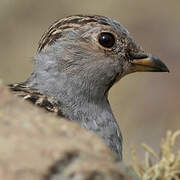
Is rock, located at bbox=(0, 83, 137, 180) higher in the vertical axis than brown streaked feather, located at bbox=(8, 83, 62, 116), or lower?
higher

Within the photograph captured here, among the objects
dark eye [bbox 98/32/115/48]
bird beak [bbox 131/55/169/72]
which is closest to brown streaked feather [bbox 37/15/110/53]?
dark eye [bbox 98/32/115/48]

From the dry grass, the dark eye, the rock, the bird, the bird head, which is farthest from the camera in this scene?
the dark eye

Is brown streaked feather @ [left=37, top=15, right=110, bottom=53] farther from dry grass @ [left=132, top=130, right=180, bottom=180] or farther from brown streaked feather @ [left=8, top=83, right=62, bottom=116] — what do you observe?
dry grass @ [left=132, top=130, right=180, bottom=180]

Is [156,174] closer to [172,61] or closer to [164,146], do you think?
[164,146]

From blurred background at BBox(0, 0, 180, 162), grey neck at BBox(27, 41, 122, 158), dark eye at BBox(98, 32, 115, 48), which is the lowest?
blurred background at BBox(0, 0, 180, 162)

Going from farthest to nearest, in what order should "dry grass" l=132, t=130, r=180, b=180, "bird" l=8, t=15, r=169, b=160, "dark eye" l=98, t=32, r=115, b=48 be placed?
"dark eye" l=98, t=32, r=115, b=48, "bird" l=8, t=15, r=169, b=160, "dry grass" l=132, t=130, r=180, b=180

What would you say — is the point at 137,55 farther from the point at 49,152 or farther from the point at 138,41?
the point at 138,41

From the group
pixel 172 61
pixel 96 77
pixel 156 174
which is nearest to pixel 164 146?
pixel 156 174
